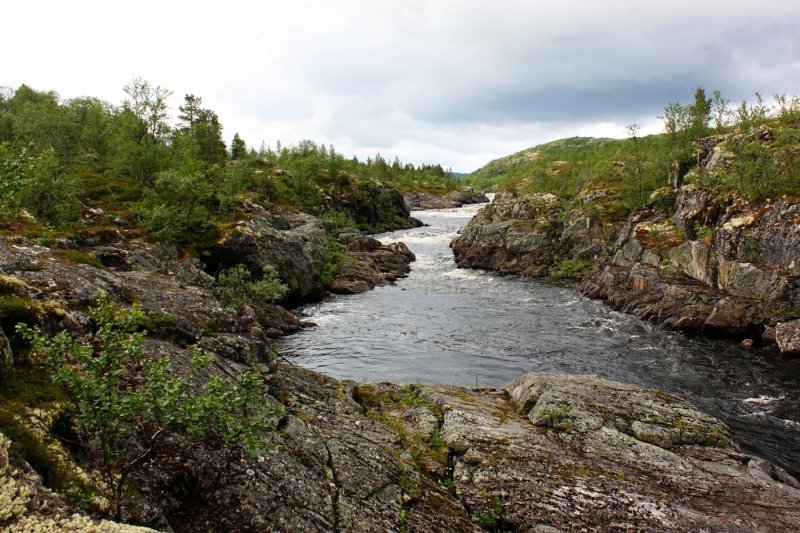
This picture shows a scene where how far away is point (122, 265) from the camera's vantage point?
2961 centimetres

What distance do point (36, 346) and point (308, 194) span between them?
96.1 m

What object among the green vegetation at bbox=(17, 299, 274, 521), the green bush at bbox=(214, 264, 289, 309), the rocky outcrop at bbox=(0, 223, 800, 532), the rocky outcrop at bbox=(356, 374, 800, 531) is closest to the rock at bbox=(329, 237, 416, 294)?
the green bush at bbox=(214, 264, 289, 309)

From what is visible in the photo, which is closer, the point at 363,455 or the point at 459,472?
Result: the point at 363,455

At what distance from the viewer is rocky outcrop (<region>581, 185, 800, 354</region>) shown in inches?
1355

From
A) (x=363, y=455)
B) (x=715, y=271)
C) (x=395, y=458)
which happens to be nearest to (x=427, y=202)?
(x=715, y=271)

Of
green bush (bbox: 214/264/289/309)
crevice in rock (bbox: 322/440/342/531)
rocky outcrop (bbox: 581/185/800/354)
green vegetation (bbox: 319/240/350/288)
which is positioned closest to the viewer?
crevice in rock (bbox: 322/440/342/531)

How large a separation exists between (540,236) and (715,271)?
96.2 feet

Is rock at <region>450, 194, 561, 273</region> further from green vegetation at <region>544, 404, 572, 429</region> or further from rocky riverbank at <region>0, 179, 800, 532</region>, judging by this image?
green vegetation at <region>544, 404, 572, 429</region>

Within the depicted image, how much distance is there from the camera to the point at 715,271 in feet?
136

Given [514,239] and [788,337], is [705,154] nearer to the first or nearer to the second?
[514,239]

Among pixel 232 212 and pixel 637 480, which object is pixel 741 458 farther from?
pixel 232 212

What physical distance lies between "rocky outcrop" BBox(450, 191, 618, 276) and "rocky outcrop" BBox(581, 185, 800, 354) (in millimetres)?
10361

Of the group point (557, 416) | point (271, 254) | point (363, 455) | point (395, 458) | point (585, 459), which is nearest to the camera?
point (363, 455)

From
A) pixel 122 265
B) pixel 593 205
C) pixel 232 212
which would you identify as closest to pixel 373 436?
pixel 122 265
